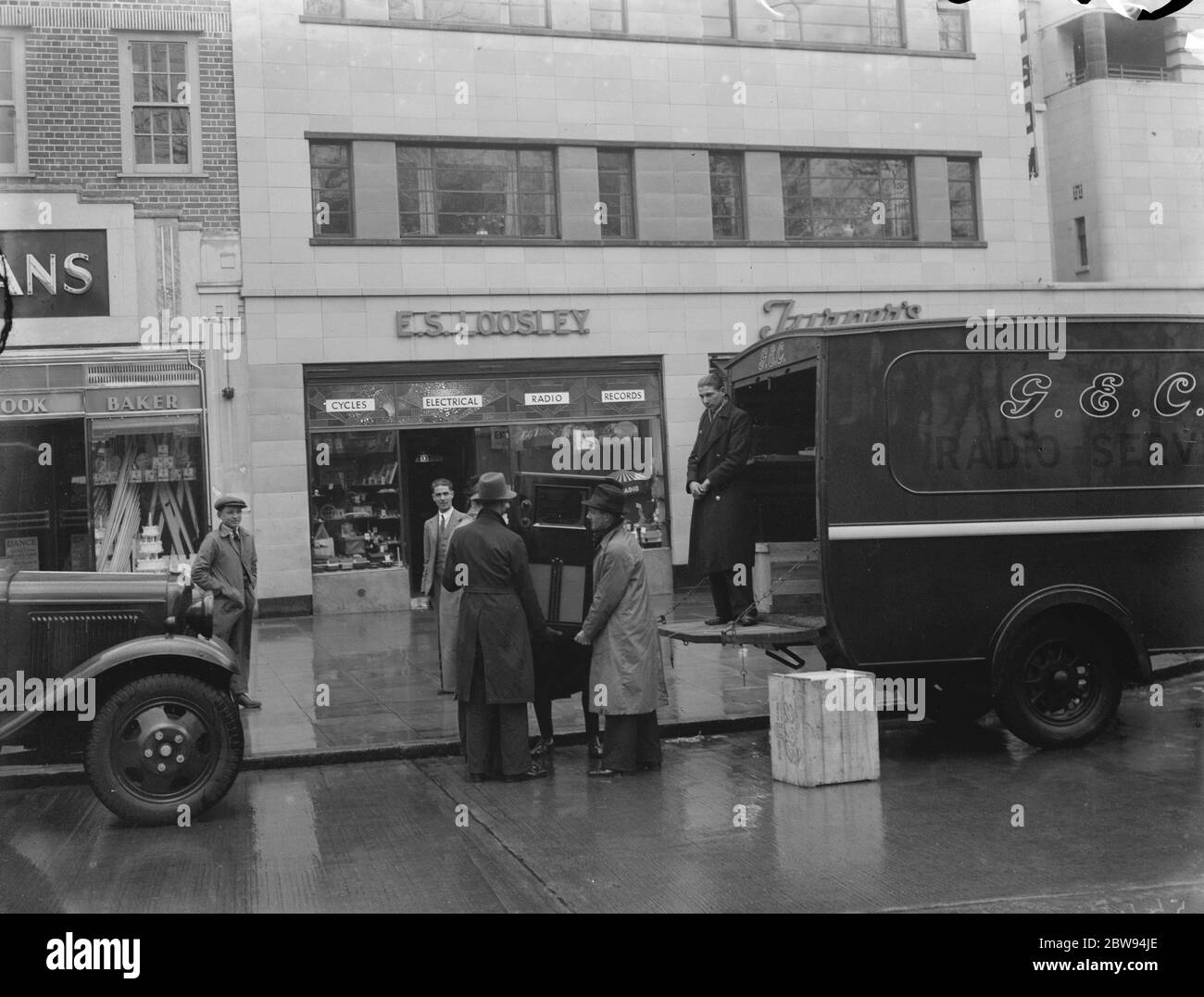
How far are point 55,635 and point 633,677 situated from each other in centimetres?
346

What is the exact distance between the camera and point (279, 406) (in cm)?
1734

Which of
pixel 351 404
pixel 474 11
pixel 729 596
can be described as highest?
pixel 474 11

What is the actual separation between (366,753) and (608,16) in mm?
13466

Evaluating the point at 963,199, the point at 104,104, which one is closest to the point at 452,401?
the point at 104,104

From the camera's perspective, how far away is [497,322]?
18250mm

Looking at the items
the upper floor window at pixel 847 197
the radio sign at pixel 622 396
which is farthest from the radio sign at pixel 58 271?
the upper floor window at pixel 847 197

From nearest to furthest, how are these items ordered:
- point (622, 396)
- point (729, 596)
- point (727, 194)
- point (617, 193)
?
point (729, 596)
point (622, 396)
point (617, 193)
point (727, 194)

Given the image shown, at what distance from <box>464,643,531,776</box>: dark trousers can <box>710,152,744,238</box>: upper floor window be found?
12749 mm

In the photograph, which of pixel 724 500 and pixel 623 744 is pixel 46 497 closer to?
pixel 724 500

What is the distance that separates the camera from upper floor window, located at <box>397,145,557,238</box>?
716 inches

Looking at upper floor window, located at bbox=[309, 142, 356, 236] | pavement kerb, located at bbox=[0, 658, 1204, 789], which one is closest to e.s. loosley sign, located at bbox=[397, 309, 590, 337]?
upper floor window, located at bbox=[309, 142, 356, 236]

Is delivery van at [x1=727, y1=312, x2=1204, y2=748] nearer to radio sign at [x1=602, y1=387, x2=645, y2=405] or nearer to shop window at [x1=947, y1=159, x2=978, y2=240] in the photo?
radio sign at [x1=602, y1=387, x2=645, y2=405]

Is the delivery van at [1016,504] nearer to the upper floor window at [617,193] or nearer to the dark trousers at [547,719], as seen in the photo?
the dark trousers at [547,719]

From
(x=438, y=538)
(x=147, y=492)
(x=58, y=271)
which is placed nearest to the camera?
(x=438, y=538)
